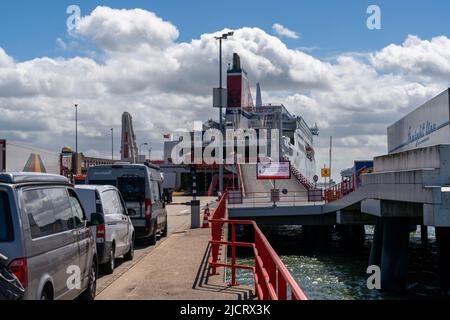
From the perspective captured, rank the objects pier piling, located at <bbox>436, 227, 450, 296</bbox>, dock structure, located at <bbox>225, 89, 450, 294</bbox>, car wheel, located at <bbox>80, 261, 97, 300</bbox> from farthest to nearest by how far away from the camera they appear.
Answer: pier piling, located at <bbox>436, 227, 450, 296</bbox> → dock structure, located at <bbox>225, 89, 450, 294</bbox> → car wheel, located at <bbox>80, 261, 97, 300</bbox>

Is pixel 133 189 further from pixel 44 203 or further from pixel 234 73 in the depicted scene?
pixel 234 73

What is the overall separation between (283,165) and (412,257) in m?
16.9

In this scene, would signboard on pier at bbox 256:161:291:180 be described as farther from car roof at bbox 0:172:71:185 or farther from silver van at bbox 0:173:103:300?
car roof at bbox 0:172:71:185

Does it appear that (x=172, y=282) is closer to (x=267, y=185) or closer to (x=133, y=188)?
(x=133, y=188)

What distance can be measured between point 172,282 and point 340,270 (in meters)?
15.5

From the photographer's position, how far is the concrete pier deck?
31.1 feet

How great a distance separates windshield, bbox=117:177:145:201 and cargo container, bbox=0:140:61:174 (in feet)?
14.5

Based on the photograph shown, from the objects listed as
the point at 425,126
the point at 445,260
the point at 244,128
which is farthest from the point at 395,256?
the point at 244,128

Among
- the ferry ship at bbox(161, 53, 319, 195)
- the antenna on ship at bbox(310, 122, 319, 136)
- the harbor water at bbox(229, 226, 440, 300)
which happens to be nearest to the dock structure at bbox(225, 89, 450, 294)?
the harbor water at bbox(229, 226, 440, 300)

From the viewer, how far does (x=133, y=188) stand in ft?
55.8

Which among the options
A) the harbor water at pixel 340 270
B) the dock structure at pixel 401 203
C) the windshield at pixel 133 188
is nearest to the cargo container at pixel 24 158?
the windshield at pixel 133 188

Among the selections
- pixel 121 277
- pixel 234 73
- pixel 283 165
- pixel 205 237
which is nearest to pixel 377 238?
pixel 205 237
